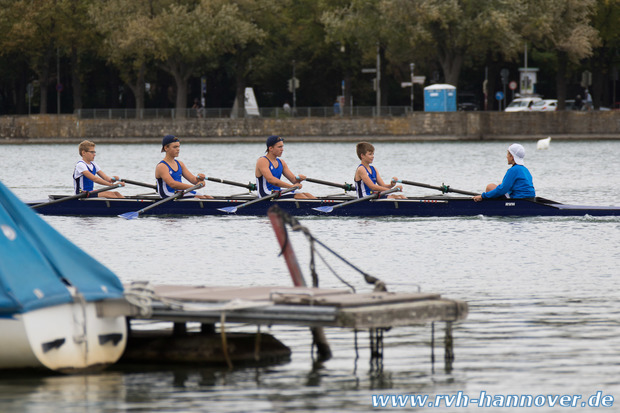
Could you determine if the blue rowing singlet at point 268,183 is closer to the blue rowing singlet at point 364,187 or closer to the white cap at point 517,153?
the blue rowing singlet at point 364,187

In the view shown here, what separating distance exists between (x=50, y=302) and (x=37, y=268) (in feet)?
1.40

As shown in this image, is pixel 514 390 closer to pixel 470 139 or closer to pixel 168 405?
pixel 168 405

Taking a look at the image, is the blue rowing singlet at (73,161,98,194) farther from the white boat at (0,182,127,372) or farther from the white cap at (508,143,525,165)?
the white boat at (0,182,127,372)

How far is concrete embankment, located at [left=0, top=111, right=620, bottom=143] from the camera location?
73125mm

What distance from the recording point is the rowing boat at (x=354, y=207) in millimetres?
23891

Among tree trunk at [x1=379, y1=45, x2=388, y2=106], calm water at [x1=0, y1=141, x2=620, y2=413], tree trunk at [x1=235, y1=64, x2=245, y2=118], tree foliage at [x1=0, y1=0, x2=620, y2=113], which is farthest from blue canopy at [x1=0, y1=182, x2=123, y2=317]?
tree trunk at [x1=379, y1=45, x2=388, y2=106]

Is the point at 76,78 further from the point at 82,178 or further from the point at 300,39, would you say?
the point at 82,178

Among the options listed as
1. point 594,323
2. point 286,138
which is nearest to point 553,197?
point 594,323

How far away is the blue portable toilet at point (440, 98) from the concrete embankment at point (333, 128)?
1.86ft

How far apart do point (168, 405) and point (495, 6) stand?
6454cm

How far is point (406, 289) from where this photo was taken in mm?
16250

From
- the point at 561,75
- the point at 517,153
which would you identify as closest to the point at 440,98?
the point at 561,75

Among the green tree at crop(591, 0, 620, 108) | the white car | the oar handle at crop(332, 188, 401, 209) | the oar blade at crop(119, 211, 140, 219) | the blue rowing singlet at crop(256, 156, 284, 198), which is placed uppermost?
the green tree at crop(591, 0, 620, 108)

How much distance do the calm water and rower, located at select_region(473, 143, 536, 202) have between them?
0.70 m
